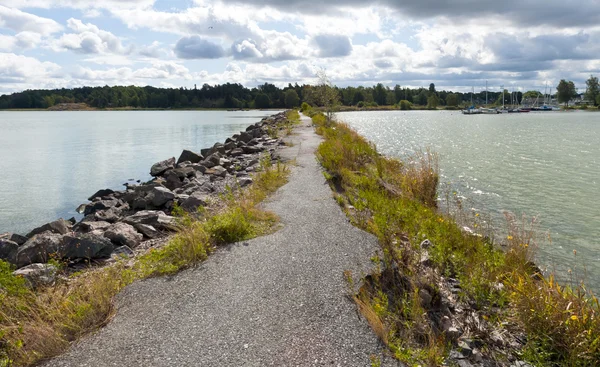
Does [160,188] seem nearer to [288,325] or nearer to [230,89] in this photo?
[288,325]

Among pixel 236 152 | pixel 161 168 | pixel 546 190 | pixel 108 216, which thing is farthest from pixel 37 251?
pixel 236 152

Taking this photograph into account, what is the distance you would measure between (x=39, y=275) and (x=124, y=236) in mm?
2546

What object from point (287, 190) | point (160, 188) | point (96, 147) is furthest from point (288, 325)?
point (96, 147)

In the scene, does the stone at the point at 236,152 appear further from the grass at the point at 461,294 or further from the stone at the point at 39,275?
the stone at the point at 39,275

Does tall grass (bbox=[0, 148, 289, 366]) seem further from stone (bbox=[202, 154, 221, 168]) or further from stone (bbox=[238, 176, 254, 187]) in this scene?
stone (bbox=[202, 154, 221, 168])

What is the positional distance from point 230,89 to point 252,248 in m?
188

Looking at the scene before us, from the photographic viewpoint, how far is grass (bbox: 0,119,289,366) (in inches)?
203

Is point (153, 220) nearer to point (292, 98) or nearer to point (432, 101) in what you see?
point (292, 98)

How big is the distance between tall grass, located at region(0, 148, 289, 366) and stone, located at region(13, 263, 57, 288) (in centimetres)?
15

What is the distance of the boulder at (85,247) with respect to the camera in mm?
8211

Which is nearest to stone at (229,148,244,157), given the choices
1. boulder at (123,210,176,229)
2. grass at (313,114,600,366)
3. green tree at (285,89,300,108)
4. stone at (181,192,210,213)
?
stone at (181,192,210,213)

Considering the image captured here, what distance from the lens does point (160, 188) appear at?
47.7 feet

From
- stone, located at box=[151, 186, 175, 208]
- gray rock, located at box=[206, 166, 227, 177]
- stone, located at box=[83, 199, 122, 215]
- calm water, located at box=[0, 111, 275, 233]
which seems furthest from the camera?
gray rock, located at box=[206, 166, 227, 177]

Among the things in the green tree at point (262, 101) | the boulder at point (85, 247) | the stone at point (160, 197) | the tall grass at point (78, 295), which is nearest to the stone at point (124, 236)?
the boulder at point (85, 247)
